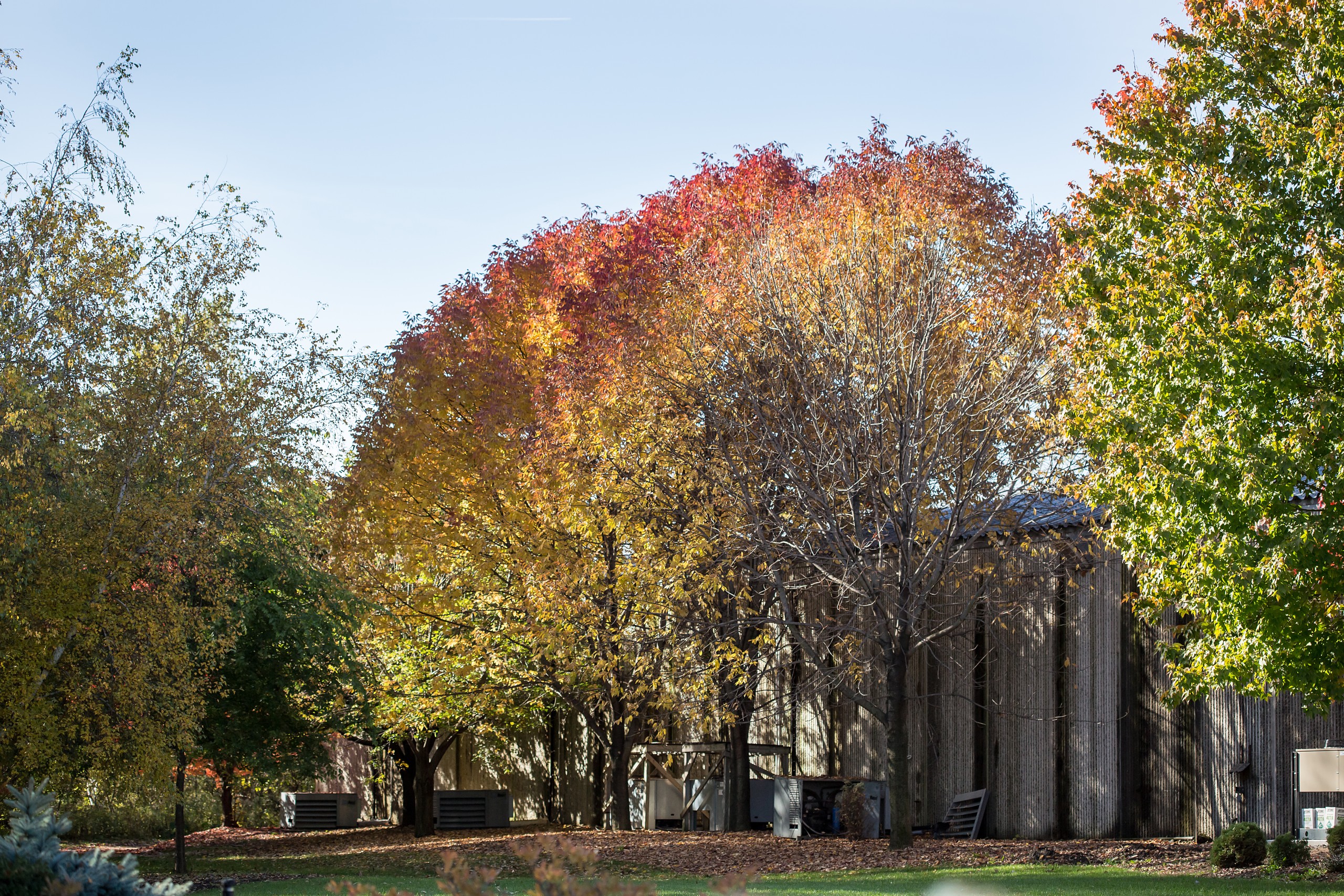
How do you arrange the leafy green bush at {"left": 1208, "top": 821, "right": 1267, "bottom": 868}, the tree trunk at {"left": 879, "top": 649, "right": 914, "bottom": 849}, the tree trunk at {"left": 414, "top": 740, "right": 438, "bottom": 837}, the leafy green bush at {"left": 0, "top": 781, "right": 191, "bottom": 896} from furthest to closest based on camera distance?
the tree trunk at {"left": 414, "top": 740, "right": 438, "bottom": 837}, the tree trunk at {"left": 879, "top": 649, "right": 914, "bottom": 849}, the leafy green bush at {"left": 1208, "top": 821, "right": 1267, "bottom": 868}, the leafy green bush at {"left": 0, "top": 781, "right": 191, "bottom": 896}

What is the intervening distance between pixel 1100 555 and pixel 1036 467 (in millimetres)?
2366

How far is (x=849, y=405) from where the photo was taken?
16.0 m

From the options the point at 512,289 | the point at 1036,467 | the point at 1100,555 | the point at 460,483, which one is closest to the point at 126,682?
the point at 460,483

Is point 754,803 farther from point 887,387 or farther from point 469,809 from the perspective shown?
point 887,387

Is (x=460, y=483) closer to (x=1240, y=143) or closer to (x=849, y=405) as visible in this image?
(x=849, y=405)

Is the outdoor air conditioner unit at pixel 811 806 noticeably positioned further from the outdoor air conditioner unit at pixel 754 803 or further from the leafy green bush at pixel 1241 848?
the leafy green bush at pixel 1241 848

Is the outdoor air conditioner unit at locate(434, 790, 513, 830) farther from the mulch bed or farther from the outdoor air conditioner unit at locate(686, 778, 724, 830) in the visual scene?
the outdoor air conditioner unit at locate(686, 778, 724, 830)

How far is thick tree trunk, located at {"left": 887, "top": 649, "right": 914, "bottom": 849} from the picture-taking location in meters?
16.1

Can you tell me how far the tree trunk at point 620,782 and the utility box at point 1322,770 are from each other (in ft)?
37.0

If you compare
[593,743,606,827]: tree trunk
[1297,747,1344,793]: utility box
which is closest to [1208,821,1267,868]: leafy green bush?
[1297,747,1344,793]: utility box

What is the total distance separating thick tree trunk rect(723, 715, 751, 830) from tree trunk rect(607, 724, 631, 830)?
1999 millimetres

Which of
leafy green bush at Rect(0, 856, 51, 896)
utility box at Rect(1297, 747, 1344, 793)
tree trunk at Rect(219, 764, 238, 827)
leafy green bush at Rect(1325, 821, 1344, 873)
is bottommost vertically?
tree trunk at Rect(219, 764, 238, 827)

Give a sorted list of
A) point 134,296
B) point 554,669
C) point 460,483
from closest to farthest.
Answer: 1. point 134,296
2. point 460,483
3. point 554,669

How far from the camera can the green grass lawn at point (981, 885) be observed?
37.6 feet
